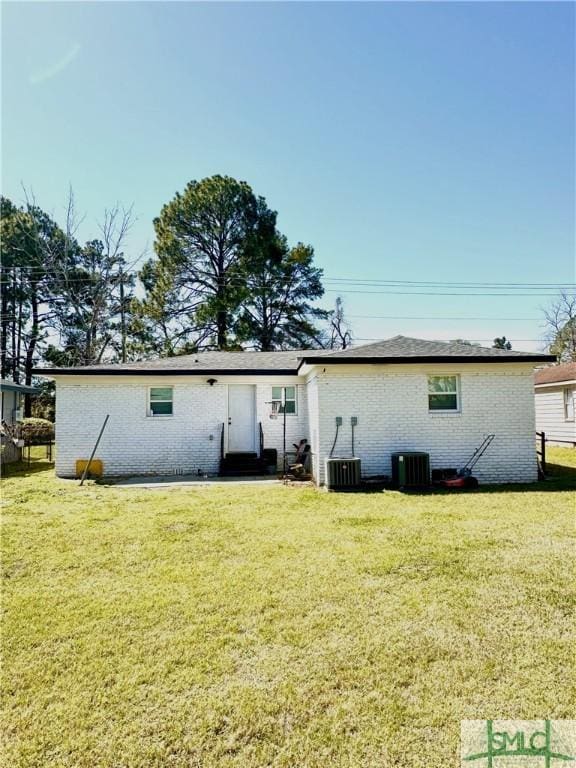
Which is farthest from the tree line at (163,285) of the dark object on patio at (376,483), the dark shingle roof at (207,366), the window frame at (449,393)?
the dark object on patio at (376,483)

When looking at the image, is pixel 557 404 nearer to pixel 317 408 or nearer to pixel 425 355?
pixel 425 355

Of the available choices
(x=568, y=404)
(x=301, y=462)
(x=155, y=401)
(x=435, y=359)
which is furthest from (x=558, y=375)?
(x=155, y=401)

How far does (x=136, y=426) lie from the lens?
11.3m

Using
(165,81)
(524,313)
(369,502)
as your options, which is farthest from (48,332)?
(524,313)

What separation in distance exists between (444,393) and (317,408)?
313 centimetres

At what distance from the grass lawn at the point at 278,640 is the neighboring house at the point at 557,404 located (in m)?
14.2

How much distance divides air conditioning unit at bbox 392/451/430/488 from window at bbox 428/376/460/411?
5.02ft

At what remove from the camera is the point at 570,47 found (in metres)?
7.68

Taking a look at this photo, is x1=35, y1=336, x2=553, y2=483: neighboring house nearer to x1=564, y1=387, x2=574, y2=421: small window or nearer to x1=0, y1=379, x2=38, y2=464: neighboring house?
x1=0, y1=379, x2=38, y2=464: neighboring house

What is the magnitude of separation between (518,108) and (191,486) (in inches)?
499

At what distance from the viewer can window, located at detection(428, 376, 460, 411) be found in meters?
9.74

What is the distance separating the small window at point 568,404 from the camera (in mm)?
17453

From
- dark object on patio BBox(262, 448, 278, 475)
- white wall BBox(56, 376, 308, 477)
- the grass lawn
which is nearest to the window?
the grass lawn

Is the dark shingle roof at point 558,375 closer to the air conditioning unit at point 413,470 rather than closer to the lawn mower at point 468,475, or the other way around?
the lawn mower at point 468,475
